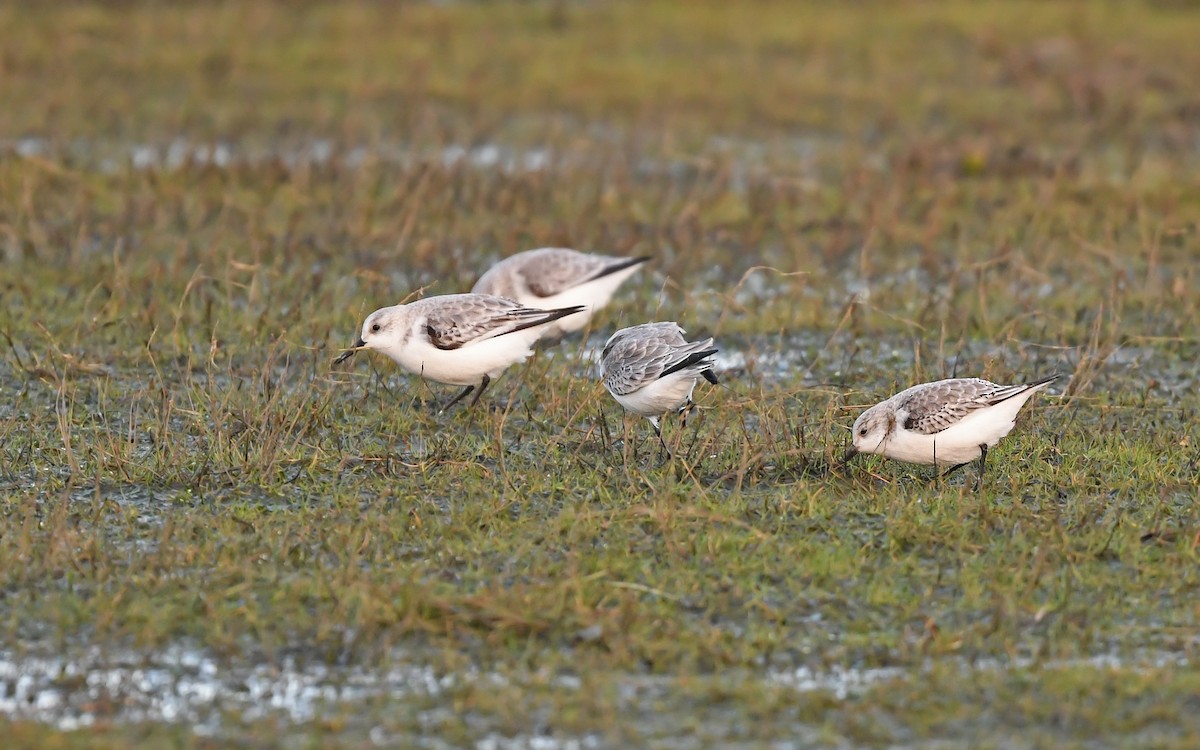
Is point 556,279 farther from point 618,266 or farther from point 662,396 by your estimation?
point 662,396

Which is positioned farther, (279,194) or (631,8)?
(631,8)

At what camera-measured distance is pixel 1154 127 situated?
15609 mm

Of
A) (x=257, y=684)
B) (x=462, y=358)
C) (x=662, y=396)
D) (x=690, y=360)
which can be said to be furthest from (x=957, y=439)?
(x=257, y=684)

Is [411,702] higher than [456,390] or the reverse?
higher

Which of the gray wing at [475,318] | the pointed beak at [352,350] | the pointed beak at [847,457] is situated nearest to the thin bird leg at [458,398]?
the gray wing at [475,318]

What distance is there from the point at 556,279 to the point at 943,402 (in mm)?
3301

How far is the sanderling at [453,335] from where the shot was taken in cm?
796

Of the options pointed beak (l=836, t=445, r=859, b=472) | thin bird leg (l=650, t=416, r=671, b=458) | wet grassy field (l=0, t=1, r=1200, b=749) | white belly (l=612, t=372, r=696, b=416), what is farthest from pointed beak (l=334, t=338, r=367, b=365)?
pointed beak (l=836, t=445, r=859, b=472)

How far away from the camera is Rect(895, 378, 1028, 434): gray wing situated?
6758mm

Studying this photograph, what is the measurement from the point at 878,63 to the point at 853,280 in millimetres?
7208

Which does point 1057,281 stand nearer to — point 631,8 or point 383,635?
point 383,635

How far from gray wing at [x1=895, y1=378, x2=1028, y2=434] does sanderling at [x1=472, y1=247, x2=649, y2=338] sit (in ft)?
9.53

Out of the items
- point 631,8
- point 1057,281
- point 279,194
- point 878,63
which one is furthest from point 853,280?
point 631,8

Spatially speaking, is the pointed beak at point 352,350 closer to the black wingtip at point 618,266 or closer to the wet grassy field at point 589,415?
the wet grassy field at point 589,415
